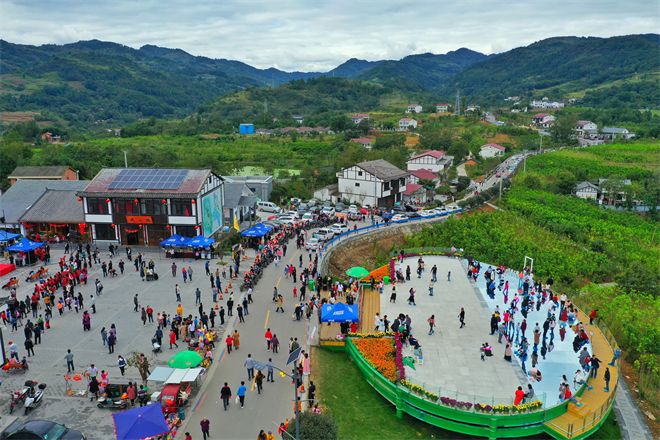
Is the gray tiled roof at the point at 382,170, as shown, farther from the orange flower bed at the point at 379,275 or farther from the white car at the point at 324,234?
the orange flower bed at the point at 379,275

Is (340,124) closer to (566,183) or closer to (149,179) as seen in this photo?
(566,183)

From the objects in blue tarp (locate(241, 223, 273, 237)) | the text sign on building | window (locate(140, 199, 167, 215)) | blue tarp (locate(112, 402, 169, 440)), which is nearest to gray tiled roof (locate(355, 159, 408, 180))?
blue tarp (locate(241, 223, 273, 237))

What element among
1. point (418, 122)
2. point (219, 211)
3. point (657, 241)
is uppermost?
point (418, 122)

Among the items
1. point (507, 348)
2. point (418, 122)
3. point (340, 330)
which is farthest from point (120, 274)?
point (418, 122)

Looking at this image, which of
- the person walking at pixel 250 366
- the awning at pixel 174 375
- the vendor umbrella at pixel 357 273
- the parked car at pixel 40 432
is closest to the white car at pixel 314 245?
the vendor umbrella at pixel 357 273

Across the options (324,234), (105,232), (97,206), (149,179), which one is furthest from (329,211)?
(97,206)

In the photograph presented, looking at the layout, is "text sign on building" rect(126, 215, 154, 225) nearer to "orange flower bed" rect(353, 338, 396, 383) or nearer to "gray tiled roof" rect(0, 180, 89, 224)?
"gray tiled roof" rect(0, 180, 89, 224)

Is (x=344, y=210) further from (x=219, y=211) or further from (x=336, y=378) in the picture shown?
(x=336, y=378)
